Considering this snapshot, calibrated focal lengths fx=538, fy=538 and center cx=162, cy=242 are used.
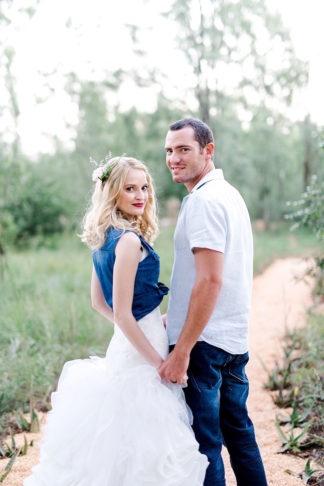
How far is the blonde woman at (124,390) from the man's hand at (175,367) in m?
0.06

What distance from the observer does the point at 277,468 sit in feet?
11.7

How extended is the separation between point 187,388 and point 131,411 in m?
0.31

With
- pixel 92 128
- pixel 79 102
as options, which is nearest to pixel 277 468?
pixel 79 102

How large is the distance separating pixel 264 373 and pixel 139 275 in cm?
377

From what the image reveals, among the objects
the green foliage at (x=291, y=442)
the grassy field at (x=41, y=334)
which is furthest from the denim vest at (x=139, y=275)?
the grassy field at (x=41, y=334)

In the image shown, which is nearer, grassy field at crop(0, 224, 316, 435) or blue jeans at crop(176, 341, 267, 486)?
blue jeans at crop(176, 341, 267, 486)

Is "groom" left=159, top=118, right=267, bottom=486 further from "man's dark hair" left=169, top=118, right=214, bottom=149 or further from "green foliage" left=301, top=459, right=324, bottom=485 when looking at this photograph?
"green foliage" left=301, top=459, right=324, bottom=485

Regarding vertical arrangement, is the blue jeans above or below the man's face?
below

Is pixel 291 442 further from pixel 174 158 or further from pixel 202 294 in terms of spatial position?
pixel 174 158

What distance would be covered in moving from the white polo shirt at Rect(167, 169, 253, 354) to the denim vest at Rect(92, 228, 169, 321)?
10 centimetres

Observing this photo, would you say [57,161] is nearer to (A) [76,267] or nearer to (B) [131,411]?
(A) [76,267]

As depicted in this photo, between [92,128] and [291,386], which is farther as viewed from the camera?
[92,128]

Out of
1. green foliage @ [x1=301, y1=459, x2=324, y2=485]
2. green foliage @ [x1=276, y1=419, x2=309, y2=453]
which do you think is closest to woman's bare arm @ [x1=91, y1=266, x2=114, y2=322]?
green foliage @ [x1=301, y1=459, x2=324, y2=485]

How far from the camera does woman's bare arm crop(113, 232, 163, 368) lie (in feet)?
8.18
